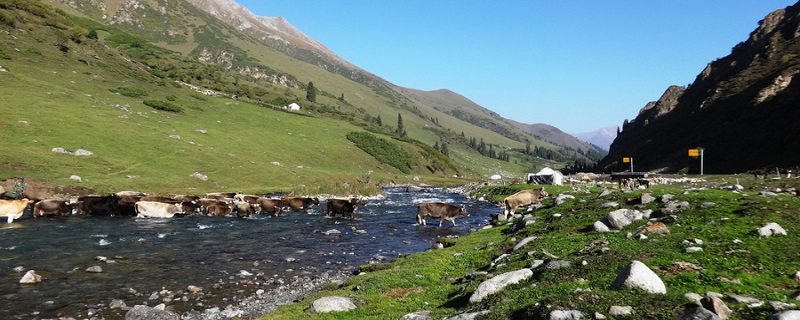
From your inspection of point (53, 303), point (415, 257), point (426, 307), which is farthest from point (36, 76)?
point (426, 307)

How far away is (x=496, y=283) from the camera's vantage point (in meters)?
10.4

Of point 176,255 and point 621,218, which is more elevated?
point 621,218

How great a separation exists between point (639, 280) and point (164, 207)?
36.8 m

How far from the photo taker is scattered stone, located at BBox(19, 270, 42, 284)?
15.4 meters

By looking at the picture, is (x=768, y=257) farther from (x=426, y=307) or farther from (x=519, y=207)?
(x=519, y=207)

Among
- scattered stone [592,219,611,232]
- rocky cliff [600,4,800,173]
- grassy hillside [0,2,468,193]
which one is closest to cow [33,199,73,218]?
grassy hillside [0,2,468,193]

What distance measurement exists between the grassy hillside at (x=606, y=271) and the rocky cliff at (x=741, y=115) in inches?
3498

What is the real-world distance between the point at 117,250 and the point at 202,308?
11.2 metres

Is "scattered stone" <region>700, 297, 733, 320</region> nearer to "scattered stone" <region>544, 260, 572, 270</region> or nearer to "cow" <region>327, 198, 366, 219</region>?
"scattered stone" <region>544, 260, 572, 270</region>

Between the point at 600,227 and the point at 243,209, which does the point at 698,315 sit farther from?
the point at 243,209

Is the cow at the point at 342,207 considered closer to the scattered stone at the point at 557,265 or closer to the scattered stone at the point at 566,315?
the scattered stone at the point at 557,265

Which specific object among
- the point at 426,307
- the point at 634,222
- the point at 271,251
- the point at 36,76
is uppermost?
the point at 36,76

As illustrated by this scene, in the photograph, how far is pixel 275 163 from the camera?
7694 centimetres

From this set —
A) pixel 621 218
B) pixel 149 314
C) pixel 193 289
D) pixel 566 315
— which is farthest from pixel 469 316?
pixel 193 289
